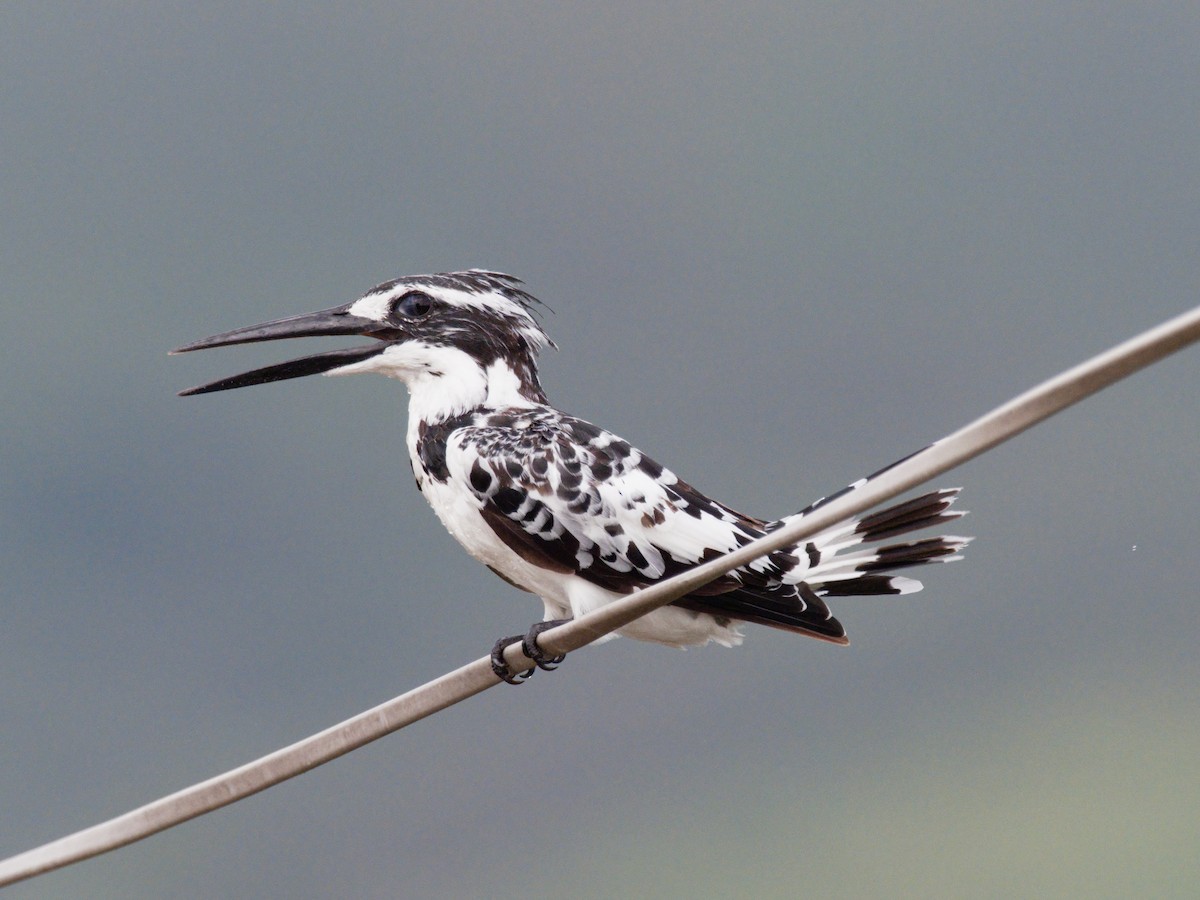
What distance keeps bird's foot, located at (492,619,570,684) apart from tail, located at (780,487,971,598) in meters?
0.97

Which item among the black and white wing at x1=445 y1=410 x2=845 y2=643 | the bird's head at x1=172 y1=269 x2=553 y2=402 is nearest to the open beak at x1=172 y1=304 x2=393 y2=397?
the bird's head at x1=172 y1=269 x2=553 y2=402

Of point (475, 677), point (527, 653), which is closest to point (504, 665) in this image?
point (527, 653)

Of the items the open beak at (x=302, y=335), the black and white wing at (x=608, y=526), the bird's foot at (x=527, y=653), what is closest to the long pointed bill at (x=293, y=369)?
the open beak at (x=302, y=335)

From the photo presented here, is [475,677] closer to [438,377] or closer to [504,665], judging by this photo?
[504,665]

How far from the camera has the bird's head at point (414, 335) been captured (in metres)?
5.50

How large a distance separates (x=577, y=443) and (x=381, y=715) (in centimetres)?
150

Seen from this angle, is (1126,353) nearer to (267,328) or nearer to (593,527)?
(593,527)

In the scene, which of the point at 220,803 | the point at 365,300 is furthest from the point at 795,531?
the point at 365,300

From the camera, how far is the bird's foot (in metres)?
4.61

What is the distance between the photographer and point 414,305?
5570 mm

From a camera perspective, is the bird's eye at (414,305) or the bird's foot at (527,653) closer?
the bird's foot at (527,653)

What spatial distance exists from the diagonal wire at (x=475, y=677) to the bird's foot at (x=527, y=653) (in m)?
0.03

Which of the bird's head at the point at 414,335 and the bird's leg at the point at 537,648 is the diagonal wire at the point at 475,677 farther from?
the bird's head at the point at 414,335

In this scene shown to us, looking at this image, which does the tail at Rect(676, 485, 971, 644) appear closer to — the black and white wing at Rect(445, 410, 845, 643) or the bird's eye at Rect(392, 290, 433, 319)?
the black and white wing at Rect(445, 410, 845, 643)
